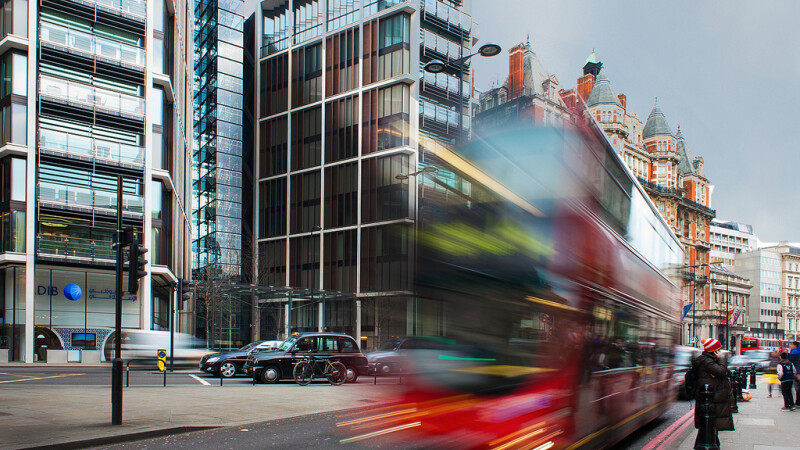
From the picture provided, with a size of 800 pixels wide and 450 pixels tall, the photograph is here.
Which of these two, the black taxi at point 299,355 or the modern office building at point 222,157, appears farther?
the modern office building at point 222,157

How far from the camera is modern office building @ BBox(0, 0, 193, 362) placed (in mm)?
34062

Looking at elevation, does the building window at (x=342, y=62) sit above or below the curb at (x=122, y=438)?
above

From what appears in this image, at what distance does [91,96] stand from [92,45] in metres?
2.91

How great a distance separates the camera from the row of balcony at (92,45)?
1398 inches

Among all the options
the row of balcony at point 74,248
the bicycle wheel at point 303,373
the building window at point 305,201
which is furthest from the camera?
the building window at point 305,201

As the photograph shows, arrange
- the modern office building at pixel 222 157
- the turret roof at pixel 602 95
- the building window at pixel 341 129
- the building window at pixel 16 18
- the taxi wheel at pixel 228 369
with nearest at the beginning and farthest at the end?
the taxi wheel at pixel 228 369 → the building window at pixel 16 18 → the building window at pixel 341 129 → the modern office building at pixel 222 157 → the turret roof at pixel 602 95

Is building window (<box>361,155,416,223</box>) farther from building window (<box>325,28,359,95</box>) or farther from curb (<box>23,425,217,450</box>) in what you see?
curb (<box>23,425,217,450</box>)

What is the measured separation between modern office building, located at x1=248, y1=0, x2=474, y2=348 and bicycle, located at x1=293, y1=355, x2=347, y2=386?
27622mm

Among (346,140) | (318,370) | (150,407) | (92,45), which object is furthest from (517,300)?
(346,140)

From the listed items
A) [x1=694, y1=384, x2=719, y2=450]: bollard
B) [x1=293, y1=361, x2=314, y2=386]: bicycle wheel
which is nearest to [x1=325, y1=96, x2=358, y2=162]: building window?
[x1=293, y1=361, x2=314, y2=386]: bicycle wheel

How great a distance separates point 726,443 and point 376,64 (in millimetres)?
49852

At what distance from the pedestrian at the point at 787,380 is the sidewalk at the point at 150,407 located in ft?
31.8

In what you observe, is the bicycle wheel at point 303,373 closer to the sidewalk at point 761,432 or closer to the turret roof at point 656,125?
the sidewalk at point 761,432

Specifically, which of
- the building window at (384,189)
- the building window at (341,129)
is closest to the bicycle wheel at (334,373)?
the building window at (384,189)
